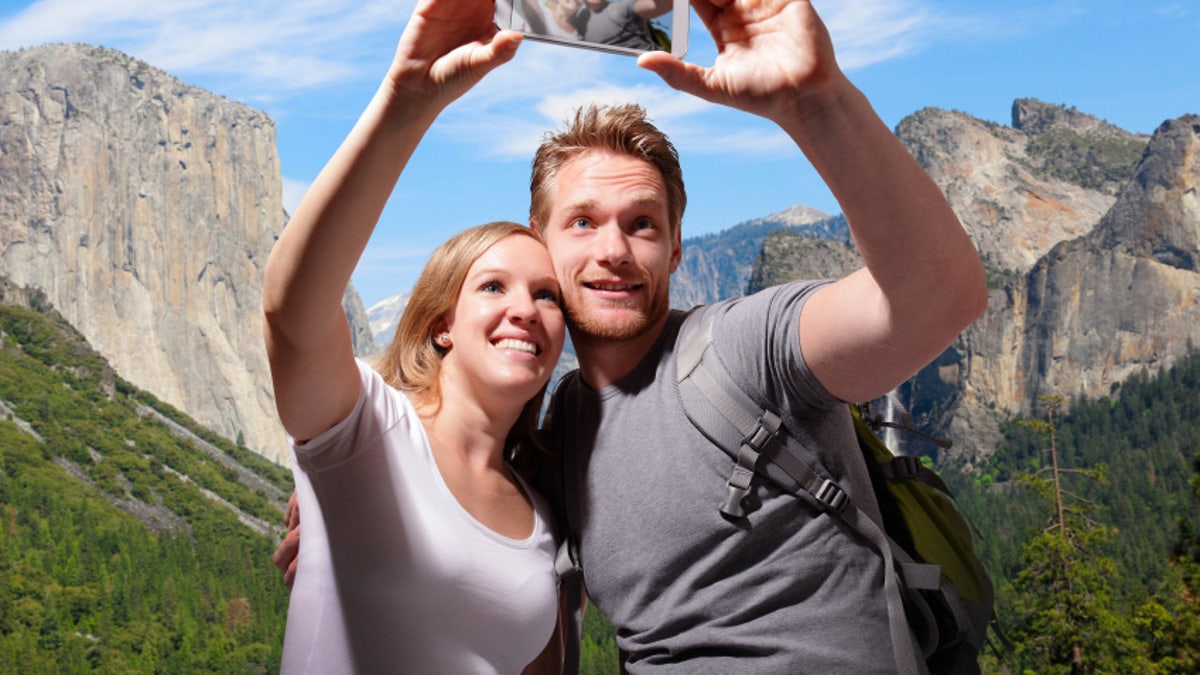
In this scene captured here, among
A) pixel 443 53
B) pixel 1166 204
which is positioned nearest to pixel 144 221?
pixel 1166 204

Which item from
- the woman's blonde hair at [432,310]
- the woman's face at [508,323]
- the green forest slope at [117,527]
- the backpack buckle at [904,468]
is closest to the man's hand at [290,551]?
the woman's blonde hair at [432,310]

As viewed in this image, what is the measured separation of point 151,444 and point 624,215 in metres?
115

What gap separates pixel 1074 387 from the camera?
139125mm

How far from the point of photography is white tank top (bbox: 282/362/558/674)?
8.94 feet

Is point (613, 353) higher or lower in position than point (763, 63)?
lower

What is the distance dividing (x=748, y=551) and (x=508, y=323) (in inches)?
34.7

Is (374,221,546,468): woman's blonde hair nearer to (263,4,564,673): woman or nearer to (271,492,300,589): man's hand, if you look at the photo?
(263,4,564,673): woman

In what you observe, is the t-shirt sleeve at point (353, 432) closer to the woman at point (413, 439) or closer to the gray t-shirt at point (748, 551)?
the woman at point (413, 439)

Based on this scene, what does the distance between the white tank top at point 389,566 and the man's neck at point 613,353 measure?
0.54 m

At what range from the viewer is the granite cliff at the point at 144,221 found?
14250 cm

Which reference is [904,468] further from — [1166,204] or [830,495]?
[1166,204]

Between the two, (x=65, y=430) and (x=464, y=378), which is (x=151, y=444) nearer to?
(x=65, y=430)

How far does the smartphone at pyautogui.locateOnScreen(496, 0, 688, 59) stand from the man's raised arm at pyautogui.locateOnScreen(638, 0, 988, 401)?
0.09 metres

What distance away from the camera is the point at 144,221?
151 metres
